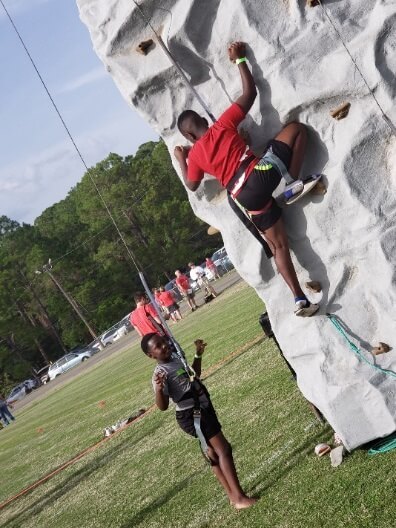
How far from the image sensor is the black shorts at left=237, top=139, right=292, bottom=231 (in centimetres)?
559

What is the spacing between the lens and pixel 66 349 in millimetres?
63625

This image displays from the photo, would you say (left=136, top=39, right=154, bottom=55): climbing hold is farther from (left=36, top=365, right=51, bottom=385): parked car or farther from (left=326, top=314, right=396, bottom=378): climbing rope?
(left=36, top=365, right=51, bottom=385): parked car

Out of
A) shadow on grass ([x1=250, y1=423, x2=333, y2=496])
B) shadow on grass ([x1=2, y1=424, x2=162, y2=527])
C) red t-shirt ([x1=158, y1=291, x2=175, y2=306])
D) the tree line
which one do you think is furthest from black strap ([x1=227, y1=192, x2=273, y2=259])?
the tree line

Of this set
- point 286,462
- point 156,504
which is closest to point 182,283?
point 156,504

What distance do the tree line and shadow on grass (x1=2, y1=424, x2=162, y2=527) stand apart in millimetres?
44399

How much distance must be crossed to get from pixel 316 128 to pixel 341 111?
256 mm

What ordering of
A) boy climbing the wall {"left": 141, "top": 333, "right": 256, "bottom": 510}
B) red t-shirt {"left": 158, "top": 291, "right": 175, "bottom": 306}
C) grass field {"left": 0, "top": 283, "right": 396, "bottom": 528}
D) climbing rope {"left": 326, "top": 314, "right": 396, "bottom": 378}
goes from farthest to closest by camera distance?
red t-shirt {"left": 158, "top": 291, "right": 175, "bottom": 306}
boy climbing the wall {"left": 141, "top": 333, "right": 256, "bottom": 510}
climbing rope {"left": 326, "top": 314, "right": 396, "bottom": 378}
grass field {"left": 0, "top": 283, "right": 396, "bottom": 528}

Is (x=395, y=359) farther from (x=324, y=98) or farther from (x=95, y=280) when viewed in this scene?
(x=95, y=280)

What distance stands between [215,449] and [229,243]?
5.77ft

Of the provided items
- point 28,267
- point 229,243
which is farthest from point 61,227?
point 229,243

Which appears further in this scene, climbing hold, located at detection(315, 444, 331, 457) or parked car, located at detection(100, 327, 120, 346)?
parked car, located at detection(100, 327, 120, 346)

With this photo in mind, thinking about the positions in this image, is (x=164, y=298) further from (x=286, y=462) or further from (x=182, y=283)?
(x=286, y=462)

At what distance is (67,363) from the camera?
167ft

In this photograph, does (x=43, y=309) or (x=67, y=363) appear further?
(x=43, y=309)
